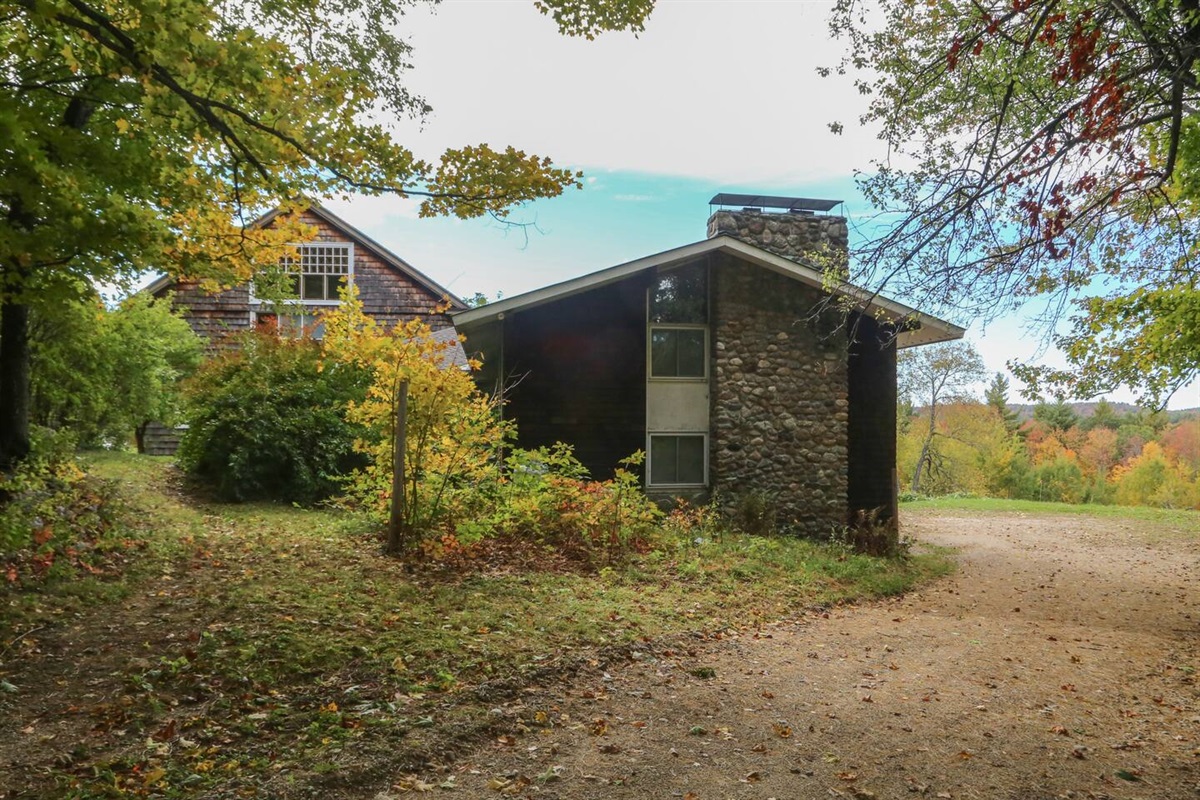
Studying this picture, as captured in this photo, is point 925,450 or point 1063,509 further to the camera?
point 925,450

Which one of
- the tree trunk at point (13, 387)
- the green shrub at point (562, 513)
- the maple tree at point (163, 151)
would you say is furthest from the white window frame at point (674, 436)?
the tree trunk at point (13, 387)

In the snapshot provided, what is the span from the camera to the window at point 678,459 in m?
14.1

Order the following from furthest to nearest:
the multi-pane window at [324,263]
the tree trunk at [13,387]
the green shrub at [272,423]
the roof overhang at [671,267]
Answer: the multi-pane window at [324,263] < the roof overhang at [671,267] < the green shrub at [272,423] < the tree trunk at [13,387]

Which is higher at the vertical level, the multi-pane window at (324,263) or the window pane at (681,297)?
the multi-pane window at (324,263)

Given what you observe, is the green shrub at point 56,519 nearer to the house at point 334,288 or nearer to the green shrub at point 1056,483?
the house at point 334,288

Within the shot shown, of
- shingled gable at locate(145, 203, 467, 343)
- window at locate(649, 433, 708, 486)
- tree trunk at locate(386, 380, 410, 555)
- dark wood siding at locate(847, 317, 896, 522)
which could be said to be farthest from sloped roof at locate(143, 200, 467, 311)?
tree trunk at locate(386, 380, 410, 555)

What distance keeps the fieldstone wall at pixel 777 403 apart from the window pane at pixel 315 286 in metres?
12.9

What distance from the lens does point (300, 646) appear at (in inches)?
217

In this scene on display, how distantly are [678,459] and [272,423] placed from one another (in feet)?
23.7

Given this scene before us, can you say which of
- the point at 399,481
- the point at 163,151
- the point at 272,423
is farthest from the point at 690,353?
the point at 163,151

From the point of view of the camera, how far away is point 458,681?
5203 mm

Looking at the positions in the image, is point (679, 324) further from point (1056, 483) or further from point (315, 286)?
point (1056, 483)

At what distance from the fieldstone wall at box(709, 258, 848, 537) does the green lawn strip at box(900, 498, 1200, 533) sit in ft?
35.3

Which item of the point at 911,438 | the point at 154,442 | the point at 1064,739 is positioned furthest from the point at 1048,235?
the point at 911,438
